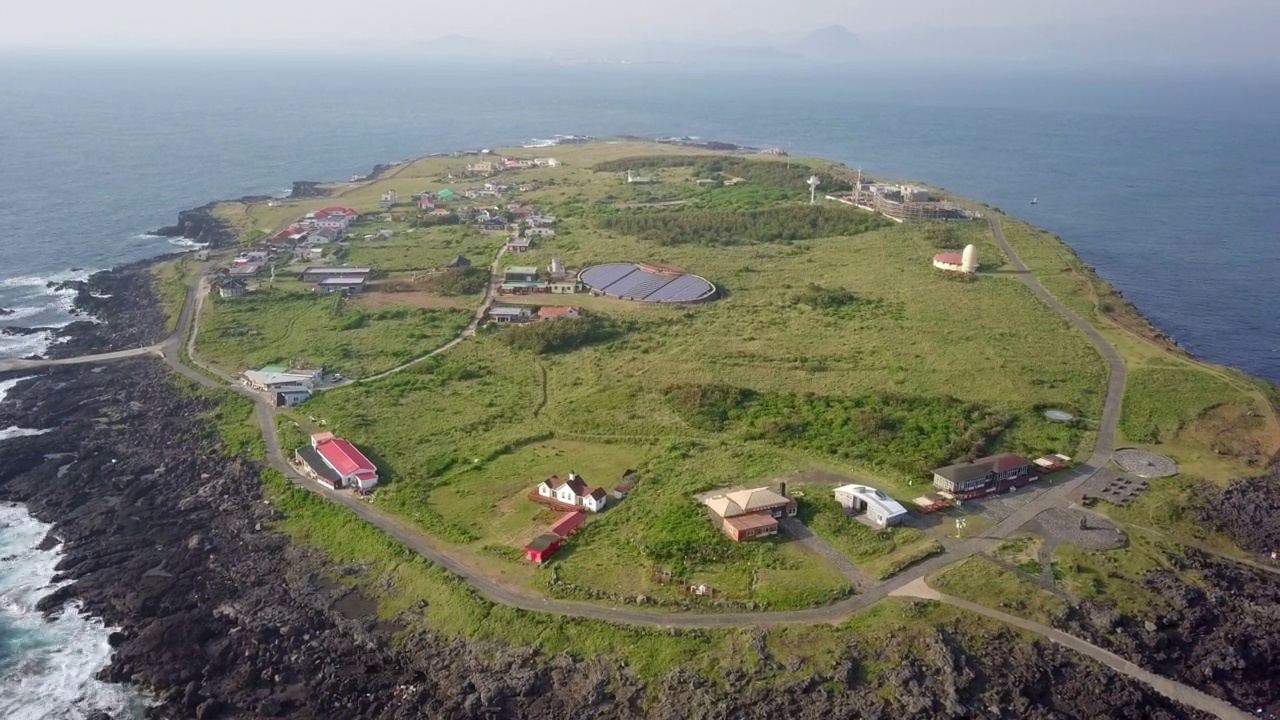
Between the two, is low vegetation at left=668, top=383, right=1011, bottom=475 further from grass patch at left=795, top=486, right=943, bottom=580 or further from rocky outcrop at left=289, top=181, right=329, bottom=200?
rocky outcrop at left=289, top=181, right=329, bottom=200

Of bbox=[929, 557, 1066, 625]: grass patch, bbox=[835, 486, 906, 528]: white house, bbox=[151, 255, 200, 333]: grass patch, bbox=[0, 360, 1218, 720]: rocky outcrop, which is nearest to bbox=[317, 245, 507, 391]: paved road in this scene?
bbox=[151, 255, 200, 333]: grass patch

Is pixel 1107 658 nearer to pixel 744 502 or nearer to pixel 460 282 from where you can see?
pixel 744 502

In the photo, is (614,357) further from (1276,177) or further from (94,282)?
(1276,177)

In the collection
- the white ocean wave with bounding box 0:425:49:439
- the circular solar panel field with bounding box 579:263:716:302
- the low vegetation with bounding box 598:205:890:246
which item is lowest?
the white ocean wave with bounding box 0:425:49:439

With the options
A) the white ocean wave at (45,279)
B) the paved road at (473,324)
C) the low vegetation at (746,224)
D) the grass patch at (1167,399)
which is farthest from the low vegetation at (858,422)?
the white ocean wave at (45,279)

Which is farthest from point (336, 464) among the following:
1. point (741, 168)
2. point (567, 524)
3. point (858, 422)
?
point (741, 168)

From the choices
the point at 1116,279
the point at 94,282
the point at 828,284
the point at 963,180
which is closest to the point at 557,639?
the point at 828,284
